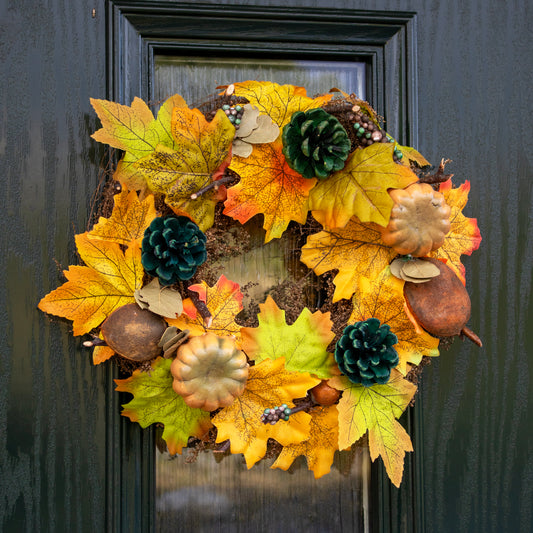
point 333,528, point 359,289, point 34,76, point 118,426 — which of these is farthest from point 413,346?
point 34,76

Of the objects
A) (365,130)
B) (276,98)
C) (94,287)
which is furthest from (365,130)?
(94,287)

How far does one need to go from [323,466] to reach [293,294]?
0.27 meters

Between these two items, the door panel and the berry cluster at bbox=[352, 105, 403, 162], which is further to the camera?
the door panel

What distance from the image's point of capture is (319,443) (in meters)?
0.70

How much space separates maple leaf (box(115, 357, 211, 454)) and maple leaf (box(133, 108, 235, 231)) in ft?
0.88

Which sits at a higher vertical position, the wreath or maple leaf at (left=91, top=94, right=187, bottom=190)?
maple leaf at (left=91, top=94, right=187, bottom=190)

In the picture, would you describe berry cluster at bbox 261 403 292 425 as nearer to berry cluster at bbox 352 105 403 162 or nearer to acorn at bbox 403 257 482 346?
acorn at bbox 403 257 482 346

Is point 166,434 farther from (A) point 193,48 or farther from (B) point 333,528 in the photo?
(A) point 193,48

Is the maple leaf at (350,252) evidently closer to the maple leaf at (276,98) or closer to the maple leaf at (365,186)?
the maple leaf at (365,186)

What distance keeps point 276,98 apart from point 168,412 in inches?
19.5

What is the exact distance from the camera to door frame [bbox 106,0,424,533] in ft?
2.47

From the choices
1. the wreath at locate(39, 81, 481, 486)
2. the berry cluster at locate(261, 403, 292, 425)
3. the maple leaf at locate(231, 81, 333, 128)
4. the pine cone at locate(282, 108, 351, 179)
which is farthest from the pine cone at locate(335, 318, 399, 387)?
the maple leaf at locate(231, 81, 333, 128)

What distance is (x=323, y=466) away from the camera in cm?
70

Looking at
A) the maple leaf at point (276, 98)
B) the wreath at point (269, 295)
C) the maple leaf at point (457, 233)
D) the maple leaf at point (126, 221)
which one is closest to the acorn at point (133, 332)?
the wreath at point (269, 295)
